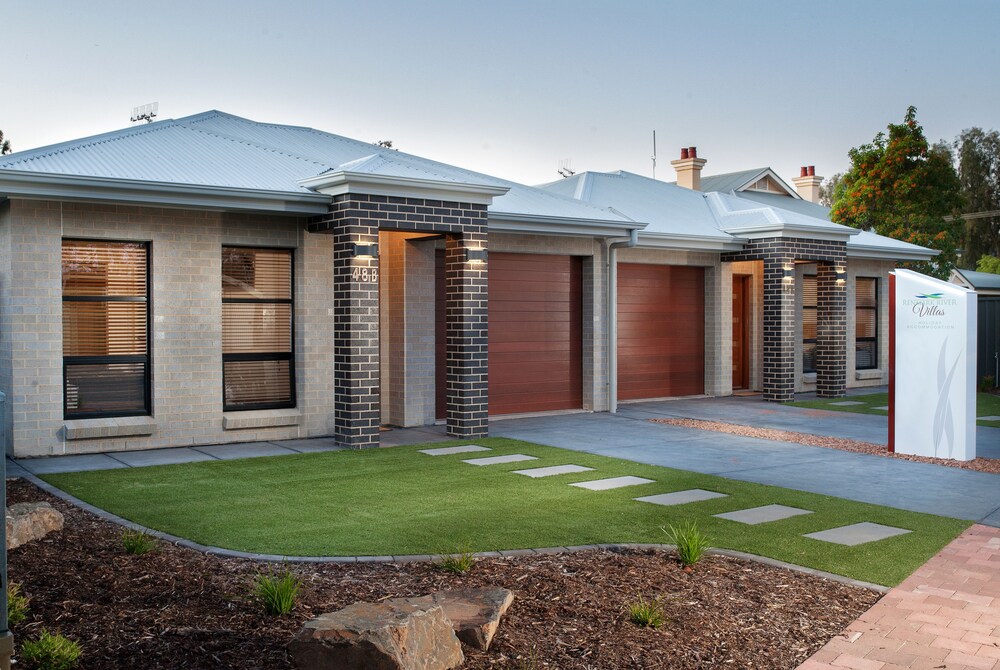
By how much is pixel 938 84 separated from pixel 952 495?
23.0 metres

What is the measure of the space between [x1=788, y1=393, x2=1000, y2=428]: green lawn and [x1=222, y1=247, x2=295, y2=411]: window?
1043cm

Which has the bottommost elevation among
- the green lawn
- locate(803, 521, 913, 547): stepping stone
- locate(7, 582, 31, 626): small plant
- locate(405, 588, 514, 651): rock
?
locate(803, 521, 913, 547): stepping stone

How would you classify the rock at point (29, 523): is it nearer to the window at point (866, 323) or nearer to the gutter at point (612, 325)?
the gutter at point (612, 325)

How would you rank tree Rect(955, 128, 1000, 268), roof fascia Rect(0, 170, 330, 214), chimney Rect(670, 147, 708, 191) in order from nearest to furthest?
roof fascia Rect(0, 170, 330, 214) → chimney Rect(670, 147, 708, 191) → tree Rect(955, 128, 1000, 268)

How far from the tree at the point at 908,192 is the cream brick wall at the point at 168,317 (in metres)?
17.9

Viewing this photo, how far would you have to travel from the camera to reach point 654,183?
2262cm

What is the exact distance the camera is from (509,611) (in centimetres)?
513

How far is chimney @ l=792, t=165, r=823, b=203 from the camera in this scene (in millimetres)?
30938

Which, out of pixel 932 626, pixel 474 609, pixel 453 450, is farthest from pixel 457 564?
pixel 453 450

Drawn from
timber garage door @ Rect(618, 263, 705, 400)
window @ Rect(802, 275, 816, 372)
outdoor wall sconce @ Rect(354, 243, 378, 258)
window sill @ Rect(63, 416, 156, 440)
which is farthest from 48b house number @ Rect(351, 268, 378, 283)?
window @ Rect(802, 275, 816, 372)

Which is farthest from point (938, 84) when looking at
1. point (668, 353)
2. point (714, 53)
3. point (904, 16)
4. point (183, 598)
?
point (183, 598)

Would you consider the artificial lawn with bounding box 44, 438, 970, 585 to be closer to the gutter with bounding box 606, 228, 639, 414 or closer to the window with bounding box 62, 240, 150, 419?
the window with bounding box 62, 240, 150, 419

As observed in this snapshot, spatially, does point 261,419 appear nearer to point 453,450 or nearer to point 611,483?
point 453,450

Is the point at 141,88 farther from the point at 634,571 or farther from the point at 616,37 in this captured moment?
the point at 634,571
